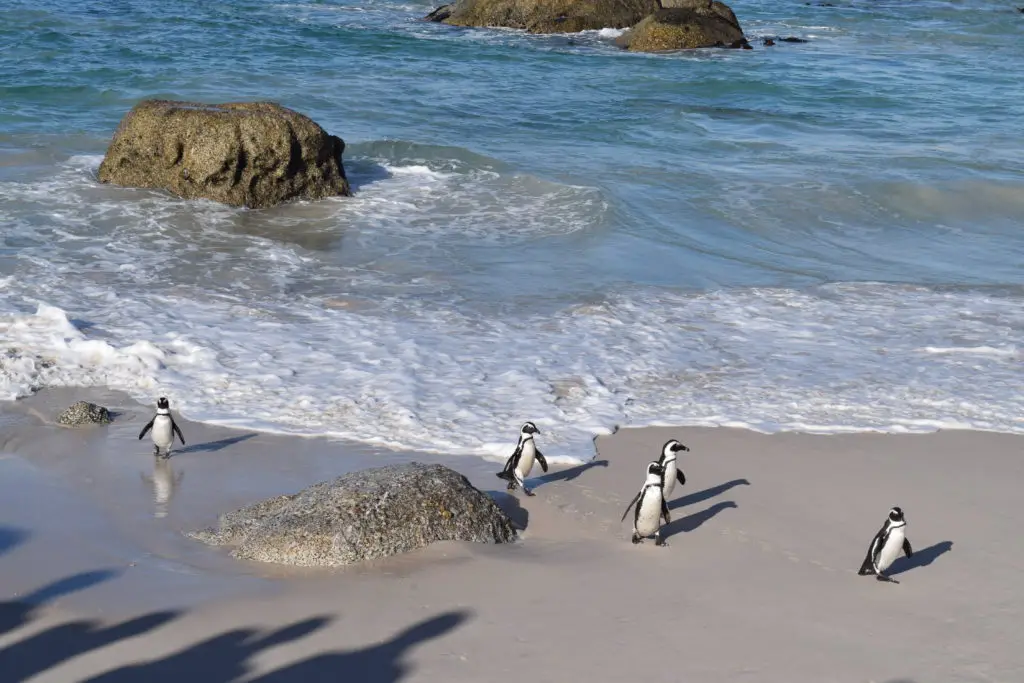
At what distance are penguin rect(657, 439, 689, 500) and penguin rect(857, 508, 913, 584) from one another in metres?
1.40

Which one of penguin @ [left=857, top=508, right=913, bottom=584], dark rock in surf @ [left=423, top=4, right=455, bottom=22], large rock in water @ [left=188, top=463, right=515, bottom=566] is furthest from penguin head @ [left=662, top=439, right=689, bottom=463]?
dark rock in surf @ [left=423, top=4, right=455, bottom=22]

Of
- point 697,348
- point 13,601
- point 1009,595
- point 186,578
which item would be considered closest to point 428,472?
point 186,578

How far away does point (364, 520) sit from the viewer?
6859 millimetres

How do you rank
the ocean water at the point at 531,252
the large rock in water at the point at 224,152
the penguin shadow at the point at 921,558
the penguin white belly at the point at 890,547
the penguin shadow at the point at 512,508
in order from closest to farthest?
the penguin white belly at the point at 890,547 < the penguin shadow at the point at 921,558 < the penguin shadow at the point at 512,508 < the ocean water at the point at 531,252 < the large rock in water at the point at 224,152

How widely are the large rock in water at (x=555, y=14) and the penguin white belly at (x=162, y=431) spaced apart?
26.3 meters

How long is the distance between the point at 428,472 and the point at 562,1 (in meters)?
28.1

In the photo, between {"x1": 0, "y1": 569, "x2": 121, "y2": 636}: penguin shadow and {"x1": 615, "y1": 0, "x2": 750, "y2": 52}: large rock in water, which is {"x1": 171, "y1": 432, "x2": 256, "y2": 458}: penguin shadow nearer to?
{"x1": 0, "y1": 569, "x2": 121, "y2": 636}: penguin shadow

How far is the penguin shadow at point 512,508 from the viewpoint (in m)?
7.62

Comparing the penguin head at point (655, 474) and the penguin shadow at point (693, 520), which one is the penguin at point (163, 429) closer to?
the penguin head at point (655, 474)

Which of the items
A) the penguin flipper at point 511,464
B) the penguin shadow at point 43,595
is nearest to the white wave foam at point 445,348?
the penguin flipper at point 511,464

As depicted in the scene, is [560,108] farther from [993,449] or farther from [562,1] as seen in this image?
[993,449]

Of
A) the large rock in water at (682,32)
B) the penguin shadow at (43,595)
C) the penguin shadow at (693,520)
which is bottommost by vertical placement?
the penguin shadow at (693,520)

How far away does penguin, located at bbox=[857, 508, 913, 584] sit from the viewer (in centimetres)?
689

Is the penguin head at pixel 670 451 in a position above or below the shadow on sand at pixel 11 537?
above
